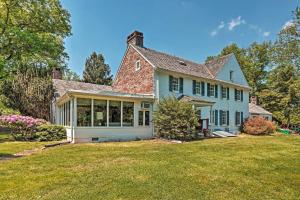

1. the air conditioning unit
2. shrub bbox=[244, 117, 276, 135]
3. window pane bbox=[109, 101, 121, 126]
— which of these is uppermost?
the air conditioning unit

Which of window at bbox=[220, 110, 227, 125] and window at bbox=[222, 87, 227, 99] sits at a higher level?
window at bbox=[222, 87, 227, 99]

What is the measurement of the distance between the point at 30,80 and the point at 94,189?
16627 mm

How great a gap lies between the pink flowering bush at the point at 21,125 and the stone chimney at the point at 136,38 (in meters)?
10.1

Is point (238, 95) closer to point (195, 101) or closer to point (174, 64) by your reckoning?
point (174, 64)

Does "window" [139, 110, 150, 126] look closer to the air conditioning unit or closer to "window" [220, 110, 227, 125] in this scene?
the air conditioning unit

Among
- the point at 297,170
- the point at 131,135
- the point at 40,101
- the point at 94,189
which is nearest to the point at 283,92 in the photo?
the point at 131,135

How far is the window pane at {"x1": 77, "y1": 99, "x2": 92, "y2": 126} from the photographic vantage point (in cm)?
1209

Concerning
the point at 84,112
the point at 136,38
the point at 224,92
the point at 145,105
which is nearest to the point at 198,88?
the point at 224,92

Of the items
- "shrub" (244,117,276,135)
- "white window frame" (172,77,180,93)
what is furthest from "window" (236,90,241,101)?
"white window frame" (172,77,180,93)

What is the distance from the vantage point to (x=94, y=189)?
429cm

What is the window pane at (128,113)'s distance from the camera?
13867 mm

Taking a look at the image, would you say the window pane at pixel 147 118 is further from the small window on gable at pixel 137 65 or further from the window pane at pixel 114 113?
the small window on gable at pixel 137 65

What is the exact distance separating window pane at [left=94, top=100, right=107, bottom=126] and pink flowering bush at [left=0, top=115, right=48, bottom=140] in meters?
3.87

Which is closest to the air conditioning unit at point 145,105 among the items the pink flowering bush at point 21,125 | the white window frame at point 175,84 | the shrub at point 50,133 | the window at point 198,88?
the white window frame at point 175,84
